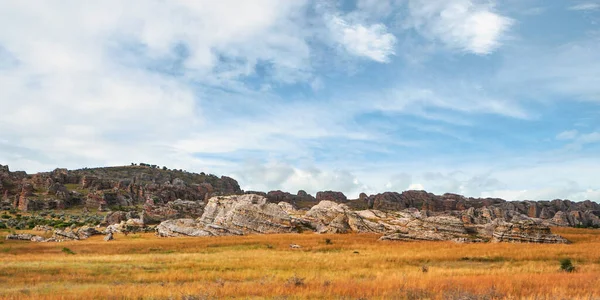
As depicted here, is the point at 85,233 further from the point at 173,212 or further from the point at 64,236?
the point at 173,212

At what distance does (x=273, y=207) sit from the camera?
70.9 meters

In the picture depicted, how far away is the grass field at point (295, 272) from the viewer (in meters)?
17.0

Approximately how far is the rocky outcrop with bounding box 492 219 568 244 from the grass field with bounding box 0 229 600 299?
5937 millimetres

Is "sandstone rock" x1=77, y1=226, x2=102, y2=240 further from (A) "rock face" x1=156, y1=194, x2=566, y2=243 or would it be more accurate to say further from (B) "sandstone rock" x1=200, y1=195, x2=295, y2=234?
(B) "sandstone rock" x1=200, y1=195, x2=295, y2=234

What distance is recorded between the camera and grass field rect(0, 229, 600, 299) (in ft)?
55.7

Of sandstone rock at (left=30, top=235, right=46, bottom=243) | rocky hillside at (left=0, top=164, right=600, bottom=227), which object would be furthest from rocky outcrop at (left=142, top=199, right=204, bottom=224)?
sandstone rock at (left=30, top=235, right=46, bottom=243)

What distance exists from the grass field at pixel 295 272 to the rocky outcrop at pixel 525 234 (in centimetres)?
594

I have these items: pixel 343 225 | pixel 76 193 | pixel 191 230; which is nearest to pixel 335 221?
pixel 343 225

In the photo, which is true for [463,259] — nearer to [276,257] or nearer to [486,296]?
[276,257]

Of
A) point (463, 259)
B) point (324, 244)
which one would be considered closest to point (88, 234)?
point (324, 244)

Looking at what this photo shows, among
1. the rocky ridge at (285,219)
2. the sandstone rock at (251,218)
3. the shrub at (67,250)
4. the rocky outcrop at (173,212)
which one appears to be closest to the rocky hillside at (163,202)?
the rocky outcrop at (173,212)

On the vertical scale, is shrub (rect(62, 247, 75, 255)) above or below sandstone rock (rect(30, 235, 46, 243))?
below

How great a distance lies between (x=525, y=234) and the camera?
170 feet

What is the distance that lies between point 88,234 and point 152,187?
108471 mm
